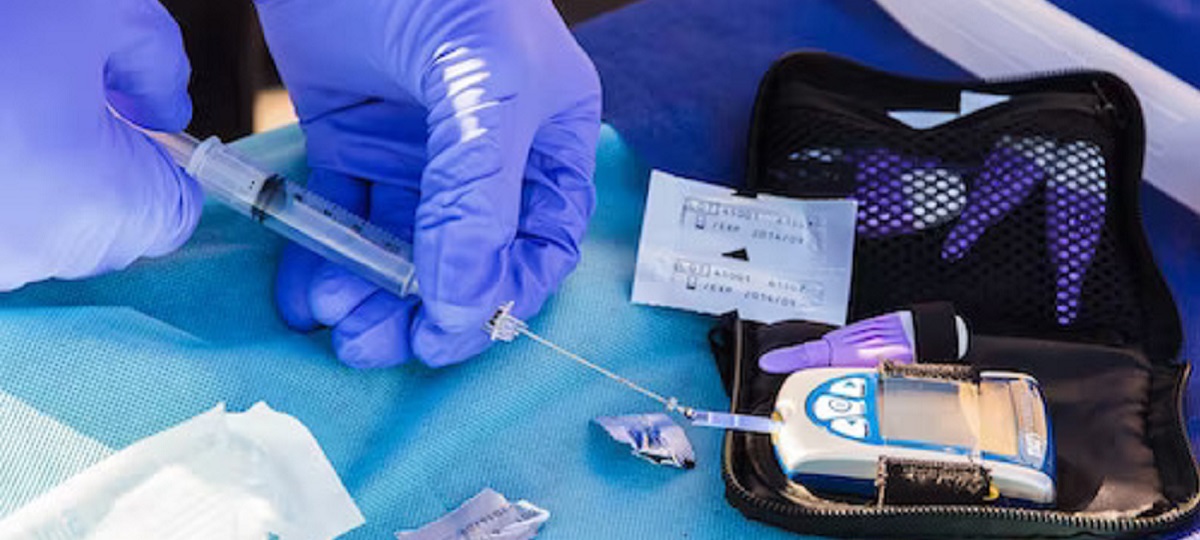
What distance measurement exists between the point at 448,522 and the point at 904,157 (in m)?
0.53

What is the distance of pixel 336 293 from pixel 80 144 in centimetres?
22

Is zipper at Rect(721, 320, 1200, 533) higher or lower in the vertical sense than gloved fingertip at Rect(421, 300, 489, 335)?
lower

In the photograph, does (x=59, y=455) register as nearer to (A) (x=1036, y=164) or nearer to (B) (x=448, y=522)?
(B) (x=448, y=522)

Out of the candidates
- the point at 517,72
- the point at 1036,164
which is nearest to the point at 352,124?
the point at 517,72

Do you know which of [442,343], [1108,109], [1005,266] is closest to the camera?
[442,343]

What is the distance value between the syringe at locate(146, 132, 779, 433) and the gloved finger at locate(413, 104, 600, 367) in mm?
25

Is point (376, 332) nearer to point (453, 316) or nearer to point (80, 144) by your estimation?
point (453, 316)

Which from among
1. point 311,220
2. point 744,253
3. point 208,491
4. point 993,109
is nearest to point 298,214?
point 311,220

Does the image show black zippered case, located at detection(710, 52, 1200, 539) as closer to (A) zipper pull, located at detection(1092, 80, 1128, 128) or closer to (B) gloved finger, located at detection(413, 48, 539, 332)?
(A) zipper pull, located at detection(1092, 80, 1128, 128)

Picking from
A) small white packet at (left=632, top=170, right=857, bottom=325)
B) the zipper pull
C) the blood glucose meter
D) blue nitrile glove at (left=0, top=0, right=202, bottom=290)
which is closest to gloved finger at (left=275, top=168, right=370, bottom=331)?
blue nitrile glove at (left=0, top=0, right=202, bottom=290)

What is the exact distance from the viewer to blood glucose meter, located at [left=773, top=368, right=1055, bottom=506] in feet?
3.07

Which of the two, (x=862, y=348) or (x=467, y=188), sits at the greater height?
(x=467, y=188)

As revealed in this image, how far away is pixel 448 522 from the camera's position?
949 mm

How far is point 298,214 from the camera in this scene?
1033mm
